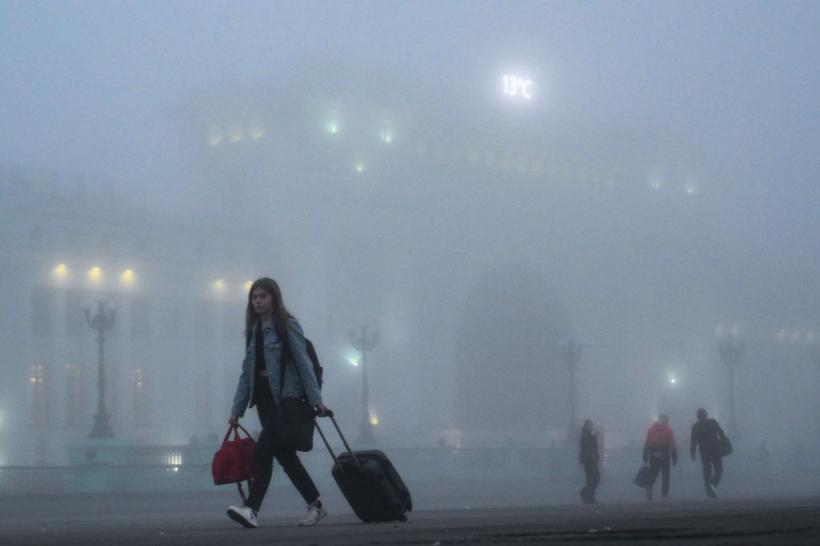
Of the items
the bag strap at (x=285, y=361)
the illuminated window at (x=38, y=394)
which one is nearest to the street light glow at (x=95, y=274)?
the illuminated window at (x=38, y=394)

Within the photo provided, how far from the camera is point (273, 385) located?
8.02 m

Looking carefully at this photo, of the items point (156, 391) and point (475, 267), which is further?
point (475, 267)

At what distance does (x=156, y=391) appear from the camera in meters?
57.4

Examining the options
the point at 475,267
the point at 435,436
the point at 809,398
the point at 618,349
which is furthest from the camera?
the point at 809,398

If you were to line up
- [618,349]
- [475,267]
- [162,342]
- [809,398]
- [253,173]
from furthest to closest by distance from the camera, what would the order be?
[809,398] → [618,349] → [475,267] → [253,173] → [162,342]

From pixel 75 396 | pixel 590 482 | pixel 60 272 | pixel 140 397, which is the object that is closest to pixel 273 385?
pixel 590 482

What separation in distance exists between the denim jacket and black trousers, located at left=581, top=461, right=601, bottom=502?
14315mm

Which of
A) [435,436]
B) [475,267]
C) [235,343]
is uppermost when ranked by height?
[475,267]

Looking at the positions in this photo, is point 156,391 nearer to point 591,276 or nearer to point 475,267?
point 475,267

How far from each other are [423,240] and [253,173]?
398 inches

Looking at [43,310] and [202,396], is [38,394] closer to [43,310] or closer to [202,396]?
[43,310]

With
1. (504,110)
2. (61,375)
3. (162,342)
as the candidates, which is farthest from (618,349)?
(61,375)

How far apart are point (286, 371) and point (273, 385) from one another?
0.13 metres

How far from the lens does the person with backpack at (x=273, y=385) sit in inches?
314
